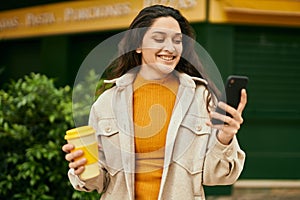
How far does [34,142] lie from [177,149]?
335 centimetres

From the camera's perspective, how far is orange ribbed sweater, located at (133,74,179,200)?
7.57 feet

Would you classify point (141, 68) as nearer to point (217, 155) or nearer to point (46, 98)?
point (217, 155)

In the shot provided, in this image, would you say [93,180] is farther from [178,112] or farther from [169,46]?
[169,46]

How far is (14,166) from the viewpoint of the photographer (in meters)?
5.50

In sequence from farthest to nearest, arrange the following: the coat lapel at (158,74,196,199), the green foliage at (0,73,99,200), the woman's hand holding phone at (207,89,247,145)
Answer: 1. the green foliage at (0,73,99,200)
2. the coat lapel at (158,74,196,199)
3. the woman's hand holding phone at (207,89,247,145)

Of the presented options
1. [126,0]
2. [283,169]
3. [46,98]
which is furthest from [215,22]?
[46,98]

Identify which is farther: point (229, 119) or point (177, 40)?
point (177, 40)

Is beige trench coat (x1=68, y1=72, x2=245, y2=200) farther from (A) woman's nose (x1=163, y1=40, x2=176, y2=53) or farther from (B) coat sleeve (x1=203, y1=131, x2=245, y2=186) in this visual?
(A) woman's nose (x1=163, y1=40, x2=176, y2=53)

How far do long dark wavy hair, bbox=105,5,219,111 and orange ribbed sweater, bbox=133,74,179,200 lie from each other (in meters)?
0.08

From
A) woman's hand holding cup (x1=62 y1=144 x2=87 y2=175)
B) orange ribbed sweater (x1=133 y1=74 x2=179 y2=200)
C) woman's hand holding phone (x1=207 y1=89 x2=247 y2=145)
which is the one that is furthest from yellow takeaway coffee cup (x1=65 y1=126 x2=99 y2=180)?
woman's hand holding phone (x1=207 y1=89 x2=247 y2=145)

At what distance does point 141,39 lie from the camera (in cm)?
236

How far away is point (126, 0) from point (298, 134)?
3.44 m

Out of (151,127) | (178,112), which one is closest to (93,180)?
(151,127)

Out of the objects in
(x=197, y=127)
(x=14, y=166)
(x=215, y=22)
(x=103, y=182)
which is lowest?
(x=14, y=166)
